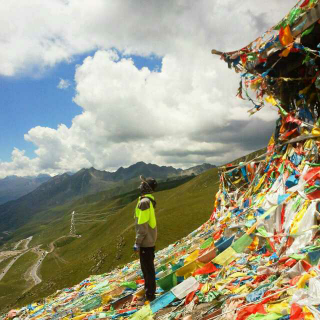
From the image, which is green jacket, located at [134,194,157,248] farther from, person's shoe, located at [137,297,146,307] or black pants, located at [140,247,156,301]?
person's shoe, located at [137,297,146,307]

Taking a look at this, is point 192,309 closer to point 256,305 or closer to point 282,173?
point 256,305

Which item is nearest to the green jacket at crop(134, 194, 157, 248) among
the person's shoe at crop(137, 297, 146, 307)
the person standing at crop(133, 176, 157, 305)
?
the person standing at crop(133, 176, 157, 305)

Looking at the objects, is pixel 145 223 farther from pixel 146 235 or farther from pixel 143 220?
pixel 146 235

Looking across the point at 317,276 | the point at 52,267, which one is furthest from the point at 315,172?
the point at 52,267

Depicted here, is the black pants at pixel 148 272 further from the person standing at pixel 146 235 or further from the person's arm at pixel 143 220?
the person's arm at pixel 143 220

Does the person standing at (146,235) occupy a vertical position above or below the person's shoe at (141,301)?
above

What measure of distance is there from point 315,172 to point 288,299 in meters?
4.59

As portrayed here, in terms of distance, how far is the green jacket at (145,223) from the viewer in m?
7.61

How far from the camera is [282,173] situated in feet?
34.6

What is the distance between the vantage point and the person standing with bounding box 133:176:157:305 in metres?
7.63

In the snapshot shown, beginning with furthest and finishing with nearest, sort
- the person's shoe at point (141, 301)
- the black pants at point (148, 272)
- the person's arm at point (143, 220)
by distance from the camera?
the person's shoe at point (141, 301) → the black pants at point (148, 272) → the person's arm at point (143, 220)

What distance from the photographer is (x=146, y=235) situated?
769 centimetres

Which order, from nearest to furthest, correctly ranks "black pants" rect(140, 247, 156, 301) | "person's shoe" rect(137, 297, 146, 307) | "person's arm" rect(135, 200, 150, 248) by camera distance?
"person's arm" rect(135, 200, 150, 248)
"black pants" rect(140, 247, 156, 301)
"person's shoe" rect(137, 297, 146, 307)

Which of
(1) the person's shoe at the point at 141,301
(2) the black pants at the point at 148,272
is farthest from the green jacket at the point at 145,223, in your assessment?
(1) the person's shoe at the point at 141,301
